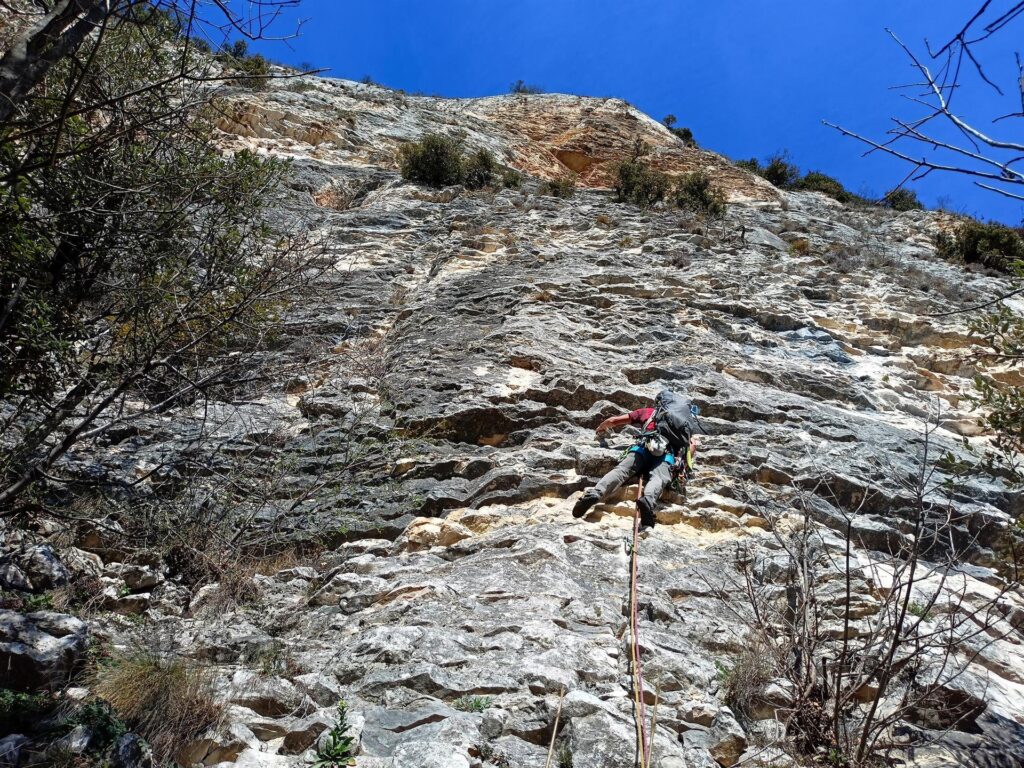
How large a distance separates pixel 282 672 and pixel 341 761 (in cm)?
98

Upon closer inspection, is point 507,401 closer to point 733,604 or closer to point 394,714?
point 733,604

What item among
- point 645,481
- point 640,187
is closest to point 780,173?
point 640,187

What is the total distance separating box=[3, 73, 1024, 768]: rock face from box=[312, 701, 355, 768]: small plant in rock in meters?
0.10

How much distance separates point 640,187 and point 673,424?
1152cm

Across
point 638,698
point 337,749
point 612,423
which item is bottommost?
point 337,749

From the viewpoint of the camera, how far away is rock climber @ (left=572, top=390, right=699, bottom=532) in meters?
6.19

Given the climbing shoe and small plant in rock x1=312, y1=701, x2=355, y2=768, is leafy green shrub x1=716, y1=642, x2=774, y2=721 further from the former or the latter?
the climbing shoe

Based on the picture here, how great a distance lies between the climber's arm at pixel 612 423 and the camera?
24.0ft

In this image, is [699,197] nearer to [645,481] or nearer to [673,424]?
[673,424]

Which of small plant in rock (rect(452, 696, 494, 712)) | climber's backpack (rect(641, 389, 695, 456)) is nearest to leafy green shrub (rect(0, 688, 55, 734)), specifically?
small plant in rock (rect(452, 696, 494, 712))

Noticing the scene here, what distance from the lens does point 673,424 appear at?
6797 mm

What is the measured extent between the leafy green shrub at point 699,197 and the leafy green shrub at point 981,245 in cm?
503

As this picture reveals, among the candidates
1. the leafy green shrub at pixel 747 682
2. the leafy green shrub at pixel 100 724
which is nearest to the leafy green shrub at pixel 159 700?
the leafy green shrub at pixel 100 724

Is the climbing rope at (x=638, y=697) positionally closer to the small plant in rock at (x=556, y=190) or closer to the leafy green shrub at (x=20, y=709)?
the leafy green shrub at (x=20, y=709)
